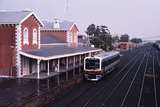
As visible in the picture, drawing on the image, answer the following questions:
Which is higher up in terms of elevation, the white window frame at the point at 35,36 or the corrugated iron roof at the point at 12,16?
the corrugated iron roof at the point at 12,16

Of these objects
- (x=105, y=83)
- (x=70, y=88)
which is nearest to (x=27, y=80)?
(x=70, y=88)

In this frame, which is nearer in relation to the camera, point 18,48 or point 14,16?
point 18,48

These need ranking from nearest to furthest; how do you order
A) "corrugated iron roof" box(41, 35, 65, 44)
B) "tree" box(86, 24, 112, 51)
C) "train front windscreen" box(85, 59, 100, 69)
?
1. "train front windscreen" box(85, 59, 100, 69)
2. "corrugated iron roof" box(41, 35, 65, 44)
3. "tree" box(86, 24, 112, 51)

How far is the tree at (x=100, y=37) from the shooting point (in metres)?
92.6

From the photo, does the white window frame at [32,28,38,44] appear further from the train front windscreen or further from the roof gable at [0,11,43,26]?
the train front windscreen

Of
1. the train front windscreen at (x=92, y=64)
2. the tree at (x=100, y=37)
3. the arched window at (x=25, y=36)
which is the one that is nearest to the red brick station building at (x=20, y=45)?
the arched window at (x=25, y=36)

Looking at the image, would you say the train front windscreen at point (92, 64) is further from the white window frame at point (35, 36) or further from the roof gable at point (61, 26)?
the roof gable at point (61, 26)

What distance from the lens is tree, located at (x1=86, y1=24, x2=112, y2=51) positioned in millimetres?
92625

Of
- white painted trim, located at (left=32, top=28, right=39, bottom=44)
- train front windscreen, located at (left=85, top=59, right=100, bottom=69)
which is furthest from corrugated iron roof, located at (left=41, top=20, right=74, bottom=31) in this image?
train front windscreen, located at (left=85, top=59, right=100, bottom=69)

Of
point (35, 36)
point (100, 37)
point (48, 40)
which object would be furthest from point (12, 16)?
point (100, 37)

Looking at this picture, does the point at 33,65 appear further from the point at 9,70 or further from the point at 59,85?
the point at 59,85

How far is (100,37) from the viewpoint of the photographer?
98.5 m

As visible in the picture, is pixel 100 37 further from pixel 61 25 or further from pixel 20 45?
pixel 20 45

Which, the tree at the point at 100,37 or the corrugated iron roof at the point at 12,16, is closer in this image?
the corrugated iron roof at the point at 12,16
